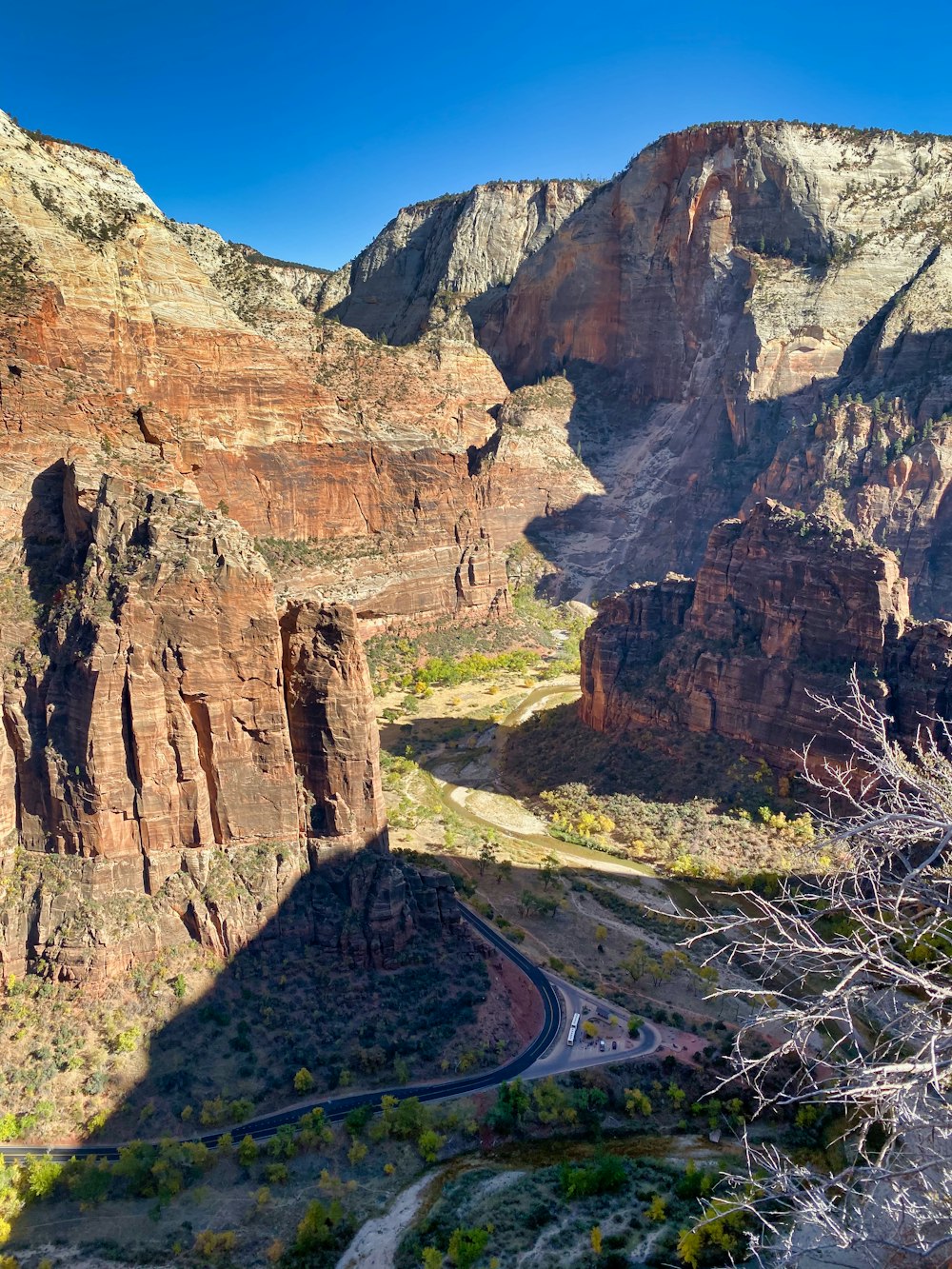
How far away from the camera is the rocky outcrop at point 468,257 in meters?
149

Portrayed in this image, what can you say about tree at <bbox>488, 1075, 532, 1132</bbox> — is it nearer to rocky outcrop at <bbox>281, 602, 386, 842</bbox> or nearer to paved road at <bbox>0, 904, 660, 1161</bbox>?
paved road at <bbox>0, 904, 660, 1161</bbox>

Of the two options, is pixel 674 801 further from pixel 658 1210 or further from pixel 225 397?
pixel 225 397

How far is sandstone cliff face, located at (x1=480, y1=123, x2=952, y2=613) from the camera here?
108062 millimetres

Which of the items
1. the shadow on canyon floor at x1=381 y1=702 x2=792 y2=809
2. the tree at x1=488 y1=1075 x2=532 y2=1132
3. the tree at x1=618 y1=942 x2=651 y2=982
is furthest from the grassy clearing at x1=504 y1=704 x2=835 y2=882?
the tree at x1=488 y1=1075 x2=532 y2=1132

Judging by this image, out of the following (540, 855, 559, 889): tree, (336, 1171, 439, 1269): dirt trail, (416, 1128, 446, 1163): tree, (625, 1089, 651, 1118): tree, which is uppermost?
Result: (540, 855, 559, 889): tree

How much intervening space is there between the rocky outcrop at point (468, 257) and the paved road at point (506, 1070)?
393 feet

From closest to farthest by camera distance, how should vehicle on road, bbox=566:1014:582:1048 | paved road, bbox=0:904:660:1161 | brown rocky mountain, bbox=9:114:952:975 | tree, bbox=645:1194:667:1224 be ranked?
1. tree, bbox=645:1194:667:1224
2. paved road, bbox=0:904:660:1161
3. brown rocky mountain, bbox=9:114:952:975
4. vehicle on road, bbox=566:1014:582:1048

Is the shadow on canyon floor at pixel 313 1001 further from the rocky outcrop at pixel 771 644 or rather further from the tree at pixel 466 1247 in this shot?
the rocky outcrop at pixel 771 644

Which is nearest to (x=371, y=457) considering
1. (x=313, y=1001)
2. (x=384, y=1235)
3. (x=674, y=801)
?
(x=674, y=801)

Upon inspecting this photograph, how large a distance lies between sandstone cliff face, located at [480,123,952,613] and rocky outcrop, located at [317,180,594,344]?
647 inches

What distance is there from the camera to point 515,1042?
36.7 m

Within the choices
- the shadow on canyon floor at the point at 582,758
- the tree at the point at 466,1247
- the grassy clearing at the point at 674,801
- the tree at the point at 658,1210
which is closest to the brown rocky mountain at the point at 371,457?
the shadow on canyon floor at the point at 582,758

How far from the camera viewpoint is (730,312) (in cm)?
11931

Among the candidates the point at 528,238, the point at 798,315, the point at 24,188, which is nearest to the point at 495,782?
the point at 24,188
